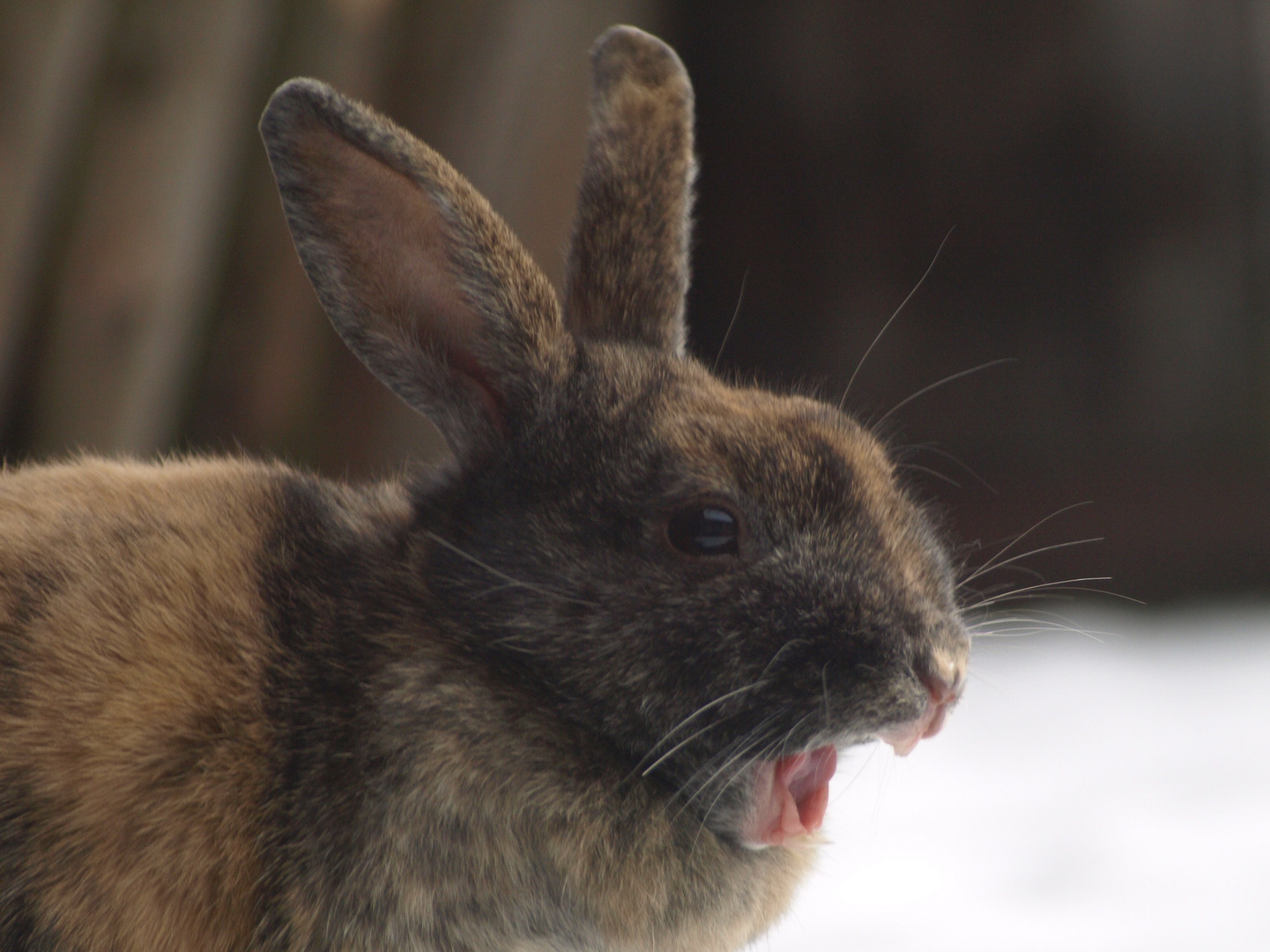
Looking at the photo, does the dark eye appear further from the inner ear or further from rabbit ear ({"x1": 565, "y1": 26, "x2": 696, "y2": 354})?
rabbit ear ({"x1": 565, "y1": 26, "x2": 696, "y2": 354})

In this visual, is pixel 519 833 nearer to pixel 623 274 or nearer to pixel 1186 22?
pixel 623 274

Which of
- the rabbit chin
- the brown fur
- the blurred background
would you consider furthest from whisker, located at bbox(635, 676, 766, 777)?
the blurred background

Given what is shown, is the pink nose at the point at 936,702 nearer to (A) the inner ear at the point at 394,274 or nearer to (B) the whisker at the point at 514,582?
(B) the whisker at the point at 514,582

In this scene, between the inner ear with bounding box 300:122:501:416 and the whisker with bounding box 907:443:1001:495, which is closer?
the inner ear with bounding box 300:122:501:416

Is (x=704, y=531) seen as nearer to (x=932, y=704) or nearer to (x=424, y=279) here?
(x=932, y=704)

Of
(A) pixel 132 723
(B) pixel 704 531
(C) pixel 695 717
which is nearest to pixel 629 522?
(B) pixel 704 531

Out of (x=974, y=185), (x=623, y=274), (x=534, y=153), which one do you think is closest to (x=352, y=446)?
(x=534, y=153)
